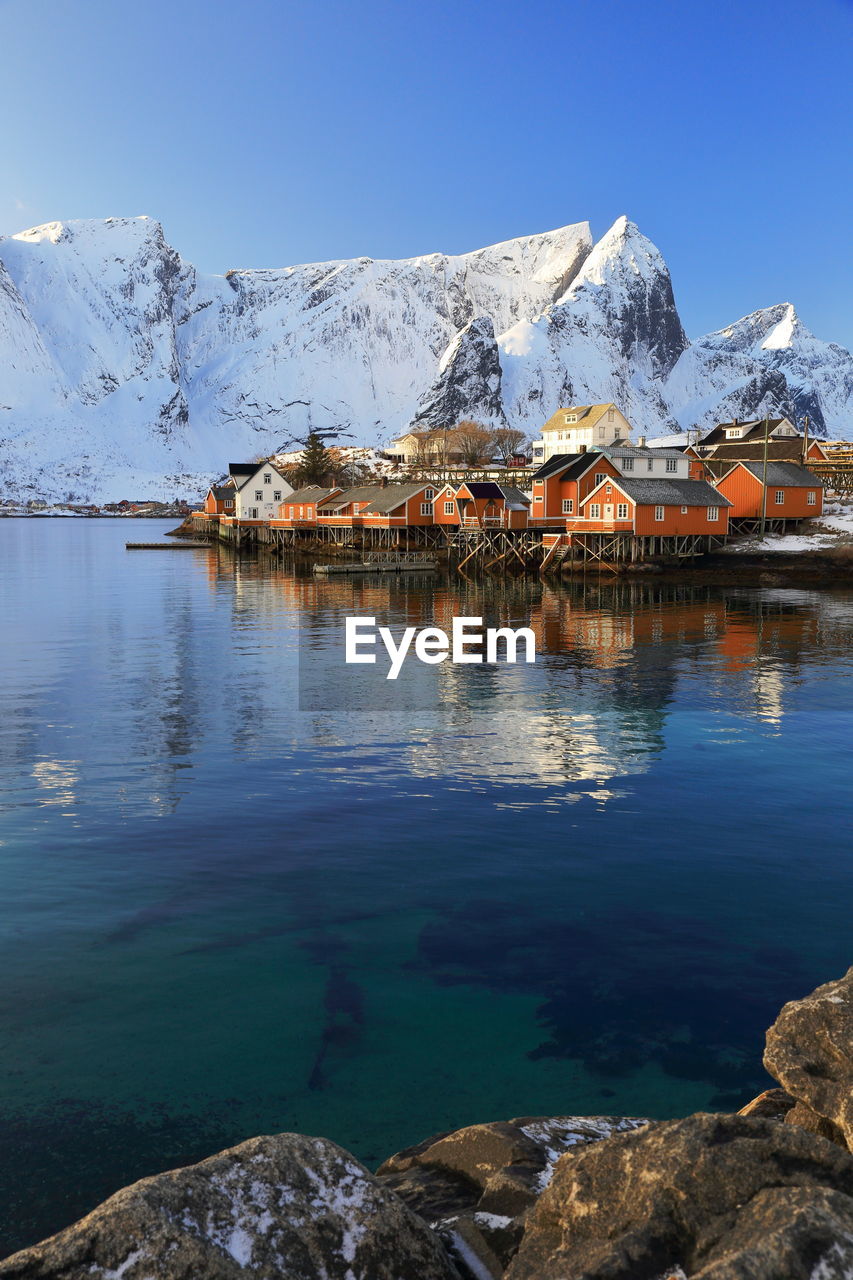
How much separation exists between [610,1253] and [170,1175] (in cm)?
200

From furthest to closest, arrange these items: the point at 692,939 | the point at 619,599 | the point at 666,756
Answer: the point at 619,599, the point at 666,756, the point at 692,939

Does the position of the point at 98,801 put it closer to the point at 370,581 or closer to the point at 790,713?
the point at 790,713

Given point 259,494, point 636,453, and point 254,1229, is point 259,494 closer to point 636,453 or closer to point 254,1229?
point 636,453

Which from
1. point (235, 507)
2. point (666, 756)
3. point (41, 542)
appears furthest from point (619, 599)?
point (41, 542)

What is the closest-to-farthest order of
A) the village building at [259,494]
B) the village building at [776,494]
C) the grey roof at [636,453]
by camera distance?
the village building at [776,494] → the grey roof at [636,453] → the village building at [259,494]

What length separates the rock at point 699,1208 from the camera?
355cm

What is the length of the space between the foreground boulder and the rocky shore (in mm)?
17

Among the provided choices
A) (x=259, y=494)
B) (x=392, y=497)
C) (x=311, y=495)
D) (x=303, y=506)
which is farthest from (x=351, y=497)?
(x=259, y=494)

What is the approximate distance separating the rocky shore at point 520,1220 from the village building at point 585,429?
414ft

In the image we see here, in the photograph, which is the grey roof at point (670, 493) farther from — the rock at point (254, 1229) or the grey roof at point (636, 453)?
the rock at point (254, 1229)

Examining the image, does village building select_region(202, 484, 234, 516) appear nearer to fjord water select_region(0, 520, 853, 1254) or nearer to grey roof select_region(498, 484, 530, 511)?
grey roof select_region(498, 484, 530, 511)

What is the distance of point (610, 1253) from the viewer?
3.86 metres

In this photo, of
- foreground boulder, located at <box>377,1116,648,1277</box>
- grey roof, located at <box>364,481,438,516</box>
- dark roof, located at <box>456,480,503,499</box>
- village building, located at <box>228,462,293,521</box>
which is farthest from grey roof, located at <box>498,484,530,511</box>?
foreground boulder, located at <box>377,1116,648,1277</box>

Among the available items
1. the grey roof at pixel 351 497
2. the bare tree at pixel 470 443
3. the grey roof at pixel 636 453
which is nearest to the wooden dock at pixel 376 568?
the grey roof at pixel 636 453
